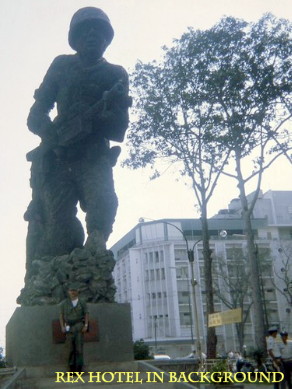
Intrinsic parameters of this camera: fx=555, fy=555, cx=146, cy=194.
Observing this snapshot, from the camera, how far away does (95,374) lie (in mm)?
6734

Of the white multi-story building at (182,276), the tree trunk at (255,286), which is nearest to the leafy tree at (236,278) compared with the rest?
the white multi-story building at (182,276)

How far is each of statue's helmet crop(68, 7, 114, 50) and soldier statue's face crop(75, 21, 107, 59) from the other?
6 cm

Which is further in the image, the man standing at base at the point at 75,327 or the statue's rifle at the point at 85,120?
the statue's rifle at the point at 85,120

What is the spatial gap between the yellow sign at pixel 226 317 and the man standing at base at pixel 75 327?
9.89 metres

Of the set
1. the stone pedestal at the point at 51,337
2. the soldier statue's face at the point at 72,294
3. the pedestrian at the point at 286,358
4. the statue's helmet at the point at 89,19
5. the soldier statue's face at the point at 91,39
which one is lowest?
the pedestrian at the point at 286,358

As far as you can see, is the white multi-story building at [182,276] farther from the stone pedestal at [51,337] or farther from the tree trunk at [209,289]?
the stone pedestal at [51,337]

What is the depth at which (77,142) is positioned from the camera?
8273 millimetres

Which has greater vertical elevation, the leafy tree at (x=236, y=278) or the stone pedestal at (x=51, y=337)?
the leafy tree at (x=236, y=278)

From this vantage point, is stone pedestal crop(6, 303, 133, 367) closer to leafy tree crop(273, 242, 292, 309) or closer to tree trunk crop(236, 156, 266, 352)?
tree trunk crop(236, 156, 266, 352)

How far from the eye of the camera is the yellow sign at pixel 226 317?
52.5 feet

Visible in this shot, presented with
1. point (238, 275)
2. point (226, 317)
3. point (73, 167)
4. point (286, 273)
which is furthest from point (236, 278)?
point (73, 167)

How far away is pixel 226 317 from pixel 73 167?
31.9 feet

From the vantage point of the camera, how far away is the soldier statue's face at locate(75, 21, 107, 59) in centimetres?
851

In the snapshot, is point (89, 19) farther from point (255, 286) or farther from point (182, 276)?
point (182, 276)
